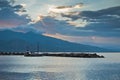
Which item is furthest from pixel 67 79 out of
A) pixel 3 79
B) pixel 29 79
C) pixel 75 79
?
pixel 3 79

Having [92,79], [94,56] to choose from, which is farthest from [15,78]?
[94,56]

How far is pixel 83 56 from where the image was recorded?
586 ft

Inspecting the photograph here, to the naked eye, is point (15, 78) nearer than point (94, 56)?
Yes

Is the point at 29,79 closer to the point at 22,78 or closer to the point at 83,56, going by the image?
the point at 22,78

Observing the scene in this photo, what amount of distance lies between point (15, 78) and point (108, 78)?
692 inches

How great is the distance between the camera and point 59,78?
56438mm

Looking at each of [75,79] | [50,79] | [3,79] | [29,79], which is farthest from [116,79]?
[3,79]

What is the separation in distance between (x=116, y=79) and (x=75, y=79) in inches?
303

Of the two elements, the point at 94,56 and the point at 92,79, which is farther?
the point at 94,56

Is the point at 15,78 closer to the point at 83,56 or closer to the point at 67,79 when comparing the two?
the point at 67,79

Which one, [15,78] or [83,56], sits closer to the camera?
[15,78]

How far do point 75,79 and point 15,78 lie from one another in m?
11.1

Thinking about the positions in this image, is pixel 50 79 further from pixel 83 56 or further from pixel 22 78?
pixel 83 56

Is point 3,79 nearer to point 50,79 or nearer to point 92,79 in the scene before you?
point 50,79
